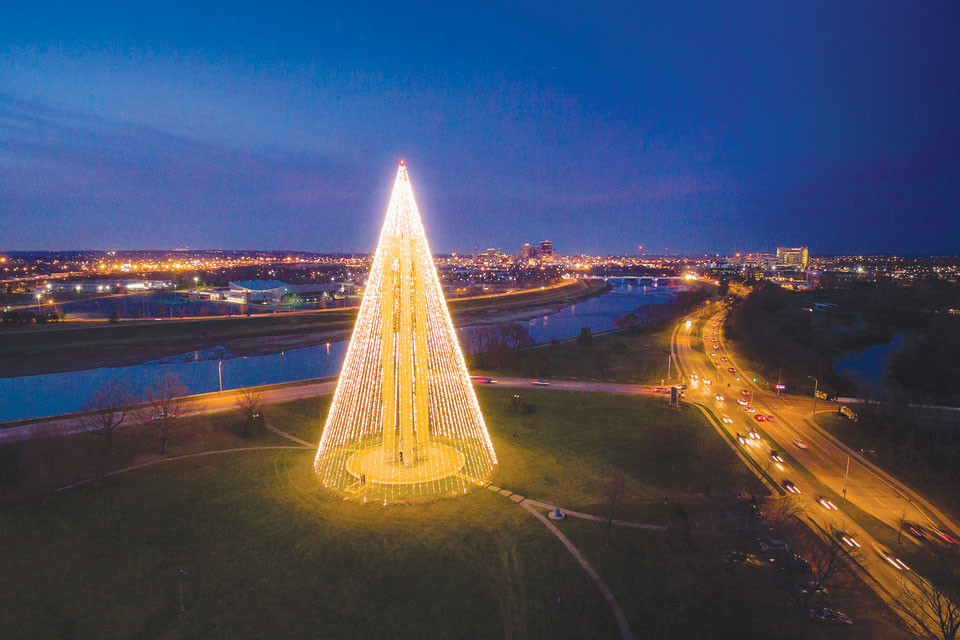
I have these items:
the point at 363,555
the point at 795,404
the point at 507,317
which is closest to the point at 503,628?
the point at 363,555

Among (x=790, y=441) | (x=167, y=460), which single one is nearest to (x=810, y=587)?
(x=790, y=441)

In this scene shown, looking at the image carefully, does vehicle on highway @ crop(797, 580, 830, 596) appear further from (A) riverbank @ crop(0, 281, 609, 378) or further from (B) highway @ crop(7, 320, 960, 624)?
(A) riverbank @ crop(0, 281, 609, 378)

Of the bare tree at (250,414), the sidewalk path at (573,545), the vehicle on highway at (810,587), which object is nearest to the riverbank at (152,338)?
the bare tree at (250,414)

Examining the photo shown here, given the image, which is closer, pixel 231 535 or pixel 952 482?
pixel 231 535

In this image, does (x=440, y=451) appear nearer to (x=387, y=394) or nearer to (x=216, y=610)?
(x=387, y=394)

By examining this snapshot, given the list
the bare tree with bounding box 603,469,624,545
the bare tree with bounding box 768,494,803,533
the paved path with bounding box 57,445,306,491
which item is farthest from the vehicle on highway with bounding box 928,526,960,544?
the paved path with bounding box 57,445,306,491

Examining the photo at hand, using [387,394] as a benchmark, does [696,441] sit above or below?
below

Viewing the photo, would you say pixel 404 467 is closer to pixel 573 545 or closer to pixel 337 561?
pixel 337 561
